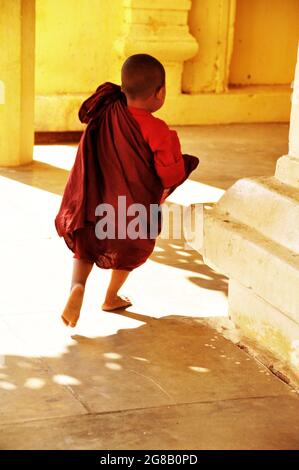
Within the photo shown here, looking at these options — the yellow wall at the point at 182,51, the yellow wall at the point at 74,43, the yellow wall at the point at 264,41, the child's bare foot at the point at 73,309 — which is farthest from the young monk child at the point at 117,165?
the yellow wall at the point at 264,41

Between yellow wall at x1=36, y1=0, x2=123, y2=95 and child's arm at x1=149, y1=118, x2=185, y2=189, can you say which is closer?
child's arm at x1=149, y1=118, x2=185, y2=189

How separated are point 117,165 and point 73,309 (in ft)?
2.43

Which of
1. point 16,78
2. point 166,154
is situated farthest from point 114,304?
point 16,78

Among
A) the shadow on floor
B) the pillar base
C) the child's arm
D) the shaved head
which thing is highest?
the shaved head

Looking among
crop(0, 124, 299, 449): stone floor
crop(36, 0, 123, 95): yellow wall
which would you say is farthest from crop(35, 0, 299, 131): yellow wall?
crop(0, 124, 299, 449): stone floor

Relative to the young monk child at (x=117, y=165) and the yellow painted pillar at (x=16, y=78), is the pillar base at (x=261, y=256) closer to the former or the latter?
the young monk child at (x=117, y=165)

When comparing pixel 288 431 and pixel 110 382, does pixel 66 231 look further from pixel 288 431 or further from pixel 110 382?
pixel 288 431

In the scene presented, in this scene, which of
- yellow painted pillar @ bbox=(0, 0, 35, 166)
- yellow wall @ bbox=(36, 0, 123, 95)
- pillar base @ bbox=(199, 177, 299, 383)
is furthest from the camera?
yellow wall @ bbox=(36, 0, 123, 95)

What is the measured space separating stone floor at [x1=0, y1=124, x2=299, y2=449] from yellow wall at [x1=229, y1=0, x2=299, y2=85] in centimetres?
708

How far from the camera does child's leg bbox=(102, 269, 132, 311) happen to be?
15.8 feet

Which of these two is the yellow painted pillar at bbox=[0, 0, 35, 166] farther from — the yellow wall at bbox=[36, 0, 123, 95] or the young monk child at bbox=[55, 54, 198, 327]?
the young monk child at bbox=[55, 54, 198, 327]

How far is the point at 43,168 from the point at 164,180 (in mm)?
4428

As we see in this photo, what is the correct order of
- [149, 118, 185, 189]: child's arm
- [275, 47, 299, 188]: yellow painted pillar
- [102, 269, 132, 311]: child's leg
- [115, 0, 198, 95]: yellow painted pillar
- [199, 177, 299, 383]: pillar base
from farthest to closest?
[115, 0, 198, 95]: yellow painted pillar < [102, 269, 132, 311]: child's leg < [149, 118, 185, 189]: child's arm < [275, 47, 299, 188]: yellow painted pillar < [199, 177, 299, 383]: pillar base

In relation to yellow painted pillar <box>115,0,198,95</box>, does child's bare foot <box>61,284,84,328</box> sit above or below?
below
